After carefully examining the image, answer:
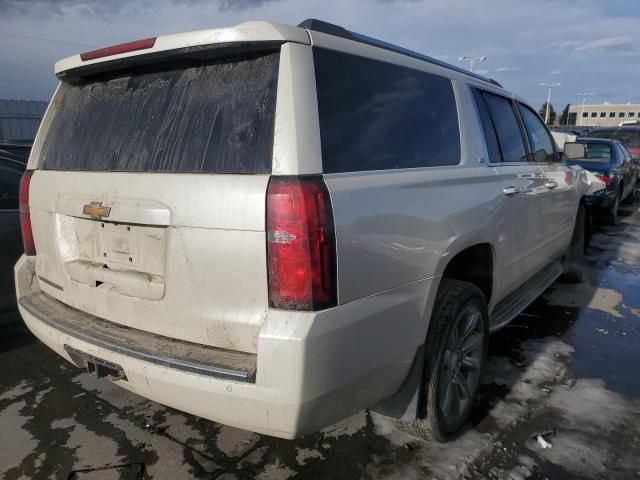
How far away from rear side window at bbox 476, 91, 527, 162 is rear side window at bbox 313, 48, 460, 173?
70 centimetres

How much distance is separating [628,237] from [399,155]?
8138 millimetres

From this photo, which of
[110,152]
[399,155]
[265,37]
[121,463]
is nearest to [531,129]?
[399,155]

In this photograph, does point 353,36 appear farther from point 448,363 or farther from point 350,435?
point 350,435

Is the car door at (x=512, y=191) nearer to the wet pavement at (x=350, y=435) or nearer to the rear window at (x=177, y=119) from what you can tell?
the wet pavement at (x=350, y=435)

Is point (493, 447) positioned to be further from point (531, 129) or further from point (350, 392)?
point (531, 129)

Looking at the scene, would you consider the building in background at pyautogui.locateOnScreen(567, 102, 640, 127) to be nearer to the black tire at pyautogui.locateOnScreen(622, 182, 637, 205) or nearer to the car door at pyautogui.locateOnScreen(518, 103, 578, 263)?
the black tire at pyautogui.locateOnScreen(622, 182, 637, 205)

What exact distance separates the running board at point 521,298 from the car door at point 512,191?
0.35ft

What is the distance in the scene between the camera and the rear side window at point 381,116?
6.61ft

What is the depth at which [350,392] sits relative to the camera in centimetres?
201

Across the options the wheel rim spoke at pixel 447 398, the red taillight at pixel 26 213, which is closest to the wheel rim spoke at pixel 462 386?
the wheel rim spoke at pixel 447 398

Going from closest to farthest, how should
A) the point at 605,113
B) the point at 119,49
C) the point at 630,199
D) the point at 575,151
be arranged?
1. the point at 119,49
2. the point at 575,151
3. the point at 630,199
4. the point at 605,113

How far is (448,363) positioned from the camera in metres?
2.66

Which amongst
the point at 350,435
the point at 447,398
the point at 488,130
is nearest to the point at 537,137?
the point at 488,130

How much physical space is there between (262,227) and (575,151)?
4.47 m
